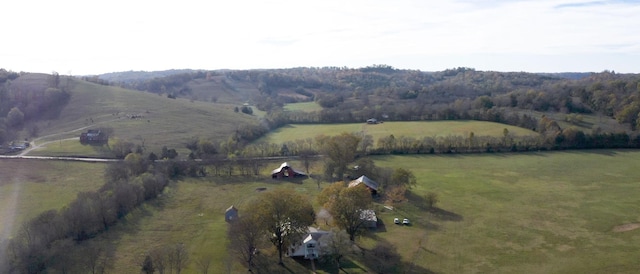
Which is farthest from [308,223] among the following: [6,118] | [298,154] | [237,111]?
[237,111]

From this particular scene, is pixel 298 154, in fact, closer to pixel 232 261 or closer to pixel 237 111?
pixel 232 261

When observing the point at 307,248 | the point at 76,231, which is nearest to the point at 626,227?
the point at 307,248

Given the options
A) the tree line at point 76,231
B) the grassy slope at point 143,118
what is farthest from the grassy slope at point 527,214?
the grassy slope at point 143,118

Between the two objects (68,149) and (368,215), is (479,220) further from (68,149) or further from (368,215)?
(68,149)

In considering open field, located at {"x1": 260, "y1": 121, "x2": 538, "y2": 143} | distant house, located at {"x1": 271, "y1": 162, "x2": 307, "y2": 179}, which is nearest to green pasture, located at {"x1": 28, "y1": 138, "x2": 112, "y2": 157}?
distant house, located at {"x1": 271, "y1": 162, "x2": 307, "y2": 179}

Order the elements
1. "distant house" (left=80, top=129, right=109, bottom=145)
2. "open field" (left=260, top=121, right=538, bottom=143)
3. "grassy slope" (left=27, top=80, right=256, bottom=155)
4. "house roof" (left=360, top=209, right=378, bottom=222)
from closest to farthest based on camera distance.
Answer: "house roof" (left=360, top=209, right=378, bottom=222)
"distant house" (left=80, top=129, right=109, bottom=145)
"grassy slope" (left=27, top=80, right=256, bottom=155)
"open field" (left=260, top=121, right=538, bottom=143)

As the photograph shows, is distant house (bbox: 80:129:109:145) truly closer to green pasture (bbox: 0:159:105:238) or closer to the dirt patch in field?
green pasture (bbox: 0:159:105:238)

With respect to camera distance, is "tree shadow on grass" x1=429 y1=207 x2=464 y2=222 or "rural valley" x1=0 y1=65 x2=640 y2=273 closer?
"rural valley" x1=0 y1=65 x2=640 y2=273
